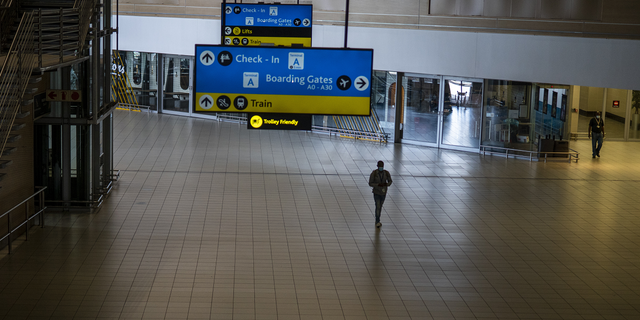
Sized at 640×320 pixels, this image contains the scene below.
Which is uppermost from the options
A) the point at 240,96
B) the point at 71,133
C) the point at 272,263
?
the point at 240,96

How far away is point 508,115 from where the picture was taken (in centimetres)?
1972

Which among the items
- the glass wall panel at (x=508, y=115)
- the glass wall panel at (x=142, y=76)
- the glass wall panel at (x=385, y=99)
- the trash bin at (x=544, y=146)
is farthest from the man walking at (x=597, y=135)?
the glass wall panel at (x=142, y=76)

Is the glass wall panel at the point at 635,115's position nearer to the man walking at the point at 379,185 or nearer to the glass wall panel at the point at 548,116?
the glass wall panel at the point at 548,116

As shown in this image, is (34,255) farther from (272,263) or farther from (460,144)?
(460,144)

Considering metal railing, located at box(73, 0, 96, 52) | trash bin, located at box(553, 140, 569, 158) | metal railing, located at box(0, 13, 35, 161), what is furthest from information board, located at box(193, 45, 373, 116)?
trash bin, located at box(553, 140, 569, 158)

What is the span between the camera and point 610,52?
16.9m

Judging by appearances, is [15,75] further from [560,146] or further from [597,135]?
[597,135]

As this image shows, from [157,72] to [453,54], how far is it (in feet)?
39.1

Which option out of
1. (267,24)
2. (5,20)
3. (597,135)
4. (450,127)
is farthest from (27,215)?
(597,135)

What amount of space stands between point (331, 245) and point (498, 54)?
10028 mm

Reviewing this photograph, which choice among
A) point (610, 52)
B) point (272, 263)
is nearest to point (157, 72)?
point (610, 52)

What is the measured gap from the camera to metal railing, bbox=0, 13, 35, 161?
24.6 ft

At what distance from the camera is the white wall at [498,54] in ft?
55.2

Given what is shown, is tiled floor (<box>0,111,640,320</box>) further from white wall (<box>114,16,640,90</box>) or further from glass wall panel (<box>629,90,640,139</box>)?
glass wall panel (<box>629,90,640,139</box>)
